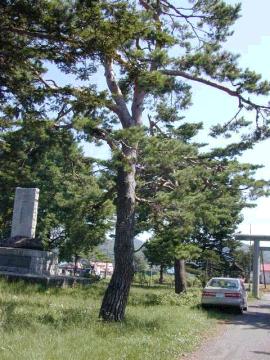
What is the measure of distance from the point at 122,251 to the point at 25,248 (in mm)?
8120

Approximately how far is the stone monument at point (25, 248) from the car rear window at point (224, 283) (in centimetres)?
698

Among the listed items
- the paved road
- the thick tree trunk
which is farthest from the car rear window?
the paved road

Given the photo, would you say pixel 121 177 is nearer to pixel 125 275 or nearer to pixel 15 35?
pixel 125 275

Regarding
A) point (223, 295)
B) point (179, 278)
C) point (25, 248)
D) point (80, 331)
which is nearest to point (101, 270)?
point (179, 278)

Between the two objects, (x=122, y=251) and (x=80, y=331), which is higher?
(x=122, y=251)

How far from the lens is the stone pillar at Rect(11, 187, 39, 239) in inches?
872

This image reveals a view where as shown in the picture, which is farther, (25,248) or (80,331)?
(25,248)

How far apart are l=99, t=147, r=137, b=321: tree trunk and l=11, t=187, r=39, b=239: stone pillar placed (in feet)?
29.2

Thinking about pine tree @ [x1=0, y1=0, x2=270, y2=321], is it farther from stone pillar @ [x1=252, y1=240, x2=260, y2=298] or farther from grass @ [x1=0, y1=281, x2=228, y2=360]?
stone pillar @ [x1=252, y1=240, x2=260, y2=298]

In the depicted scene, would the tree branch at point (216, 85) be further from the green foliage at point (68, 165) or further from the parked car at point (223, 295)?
the parked car at point (223, 295)

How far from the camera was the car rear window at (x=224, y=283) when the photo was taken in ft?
69.0

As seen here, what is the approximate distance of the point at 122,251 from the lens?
13617 millimetres

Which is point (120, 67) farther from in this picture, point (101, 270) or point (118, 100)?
point (101, 270)

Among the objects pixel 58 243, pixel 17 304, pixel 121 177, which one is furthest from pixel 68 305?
pixel 58 243
